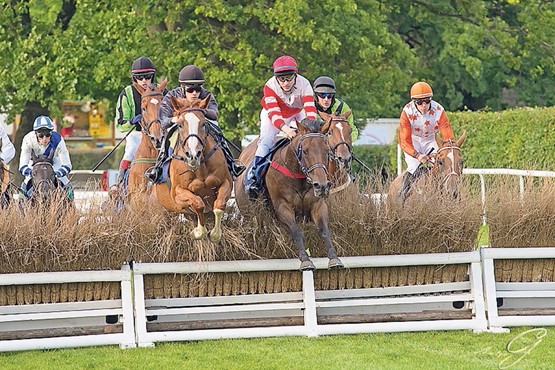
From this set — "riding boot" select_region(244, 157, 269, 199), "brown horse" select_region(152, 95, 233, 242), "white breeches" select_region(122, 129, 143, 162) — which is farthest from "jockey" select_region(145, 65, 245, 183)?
"white breeches" select_region(122, 129, 143, 162)

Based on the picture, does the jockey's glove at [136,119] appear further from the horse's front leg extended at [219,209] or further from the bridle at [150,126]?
the horse's front leg extended at [219,209]

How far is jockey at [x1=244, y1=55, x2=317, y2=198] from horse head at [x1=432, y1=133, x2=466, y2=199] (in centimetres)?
162

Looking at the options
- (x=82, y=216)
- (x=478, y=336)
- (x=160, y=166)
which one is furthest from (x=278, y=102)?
(x=478, y=336)

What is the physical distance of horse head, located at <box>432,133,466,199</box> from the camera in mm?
11633

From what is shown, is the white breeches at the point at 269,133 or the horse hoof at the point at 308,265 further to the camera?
the white breeches at the point at 269,133

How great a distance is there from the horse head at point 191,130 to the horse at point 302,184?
34.6 inches

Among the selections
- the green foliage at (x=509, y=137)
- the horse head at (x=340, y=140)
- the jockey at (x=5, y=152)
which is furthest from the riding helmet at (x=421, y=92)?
the green foliage at (x=509, y=137)

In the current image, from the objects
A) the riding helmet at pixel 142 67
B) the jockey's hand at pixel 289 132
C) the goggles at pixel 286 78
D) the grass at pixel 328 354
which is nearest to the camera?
the grass at pixel 328 354

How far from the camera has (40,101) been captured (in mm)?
24312

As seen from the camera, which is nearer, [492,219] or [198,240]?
[198,240]

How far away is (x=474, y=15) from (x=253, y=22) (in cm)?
624

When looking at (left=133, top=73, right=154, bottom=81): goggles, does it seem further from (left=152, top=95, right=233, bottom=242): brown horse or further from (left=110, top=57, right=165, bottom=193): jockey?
(left=152, top=95, right=233, bottom=242): brown horse

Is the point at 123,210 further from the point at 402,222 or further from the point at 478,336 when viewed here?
the point at 478,336

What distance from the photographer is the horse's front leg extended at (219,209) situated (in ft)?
31.8
